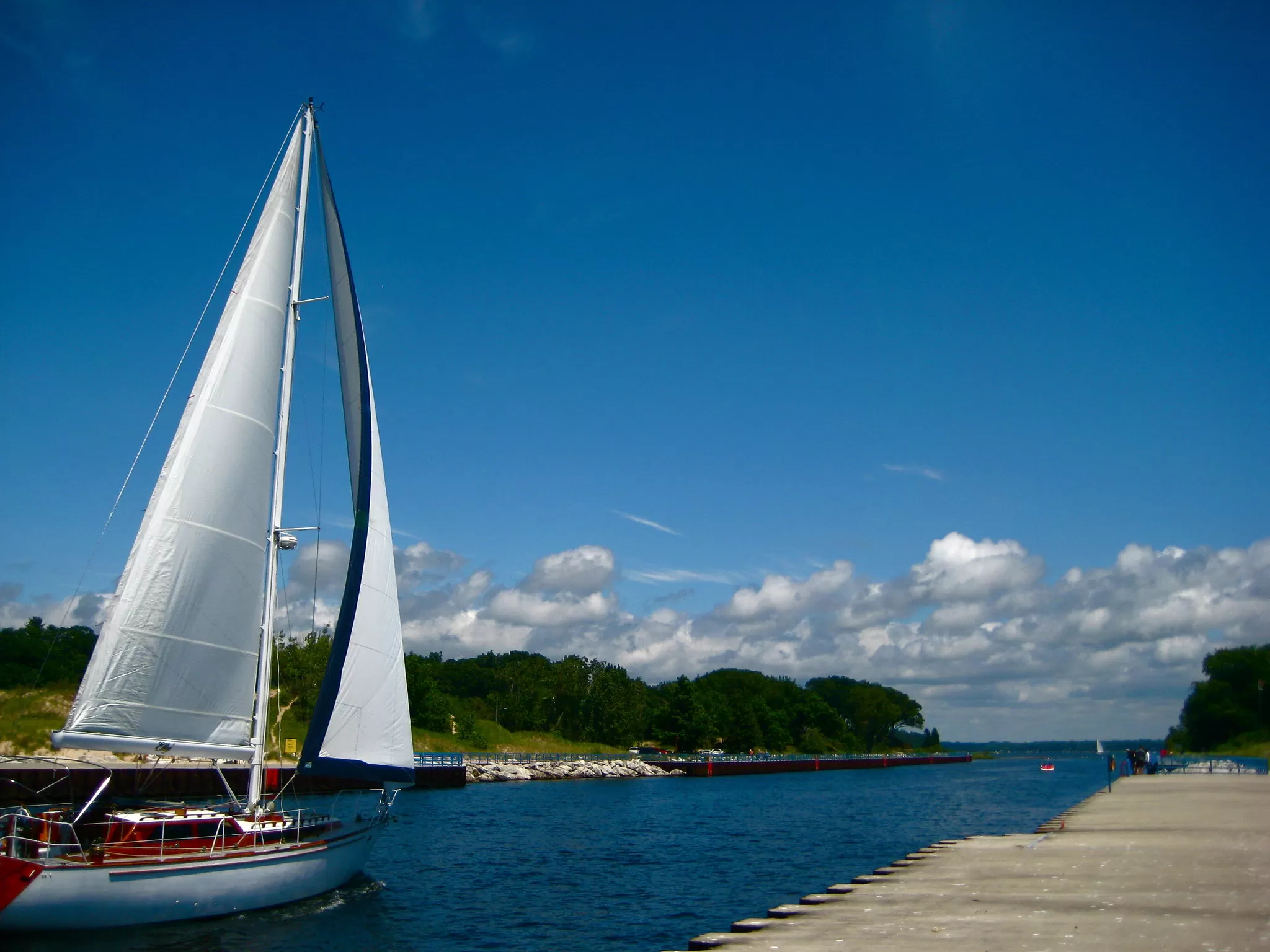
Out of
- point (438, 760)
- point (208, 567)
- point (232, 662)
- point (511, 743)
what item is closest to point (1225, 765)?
point (438, 760)

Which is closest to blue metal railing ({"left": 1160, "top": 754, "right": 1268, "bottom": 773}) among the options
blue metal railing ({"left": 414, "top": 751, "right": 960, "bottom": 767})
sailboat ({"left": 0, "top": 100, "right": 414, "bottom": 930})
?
blue metal railing ({"left": 414, "top": 751, "right": 960, "bottom": 767})

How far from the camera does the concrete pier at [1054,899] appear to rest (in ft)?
49.4

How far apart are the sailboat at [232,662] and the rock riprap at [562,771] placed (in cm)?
6335

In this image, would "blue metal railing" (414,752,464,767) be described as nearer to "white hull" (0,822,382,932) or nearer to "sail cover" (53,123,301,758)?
Result: "white hull" (0,822,382,932)

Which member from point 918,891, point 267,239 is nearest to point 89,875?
point 267,239

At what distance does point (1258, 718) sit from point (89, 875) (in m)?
142

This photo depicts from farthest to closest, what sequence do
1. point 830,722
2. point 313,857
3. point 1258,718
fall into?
point 830,722 → point 1258,718 → point 313,857

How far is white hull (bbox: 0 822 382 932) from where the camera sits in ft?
66.0

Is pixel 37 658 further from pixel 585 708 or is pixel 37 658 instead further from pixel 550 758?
pixel 585 708

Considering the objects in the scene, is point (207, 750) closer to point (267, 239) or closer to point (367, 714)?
point (367, 714)

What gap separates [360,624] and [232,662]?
319cm

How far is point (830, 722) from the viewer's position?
184500 mm

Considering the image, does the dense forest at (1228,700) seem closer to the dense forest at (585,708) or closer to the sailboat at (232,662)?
the dense forest at (585,708)

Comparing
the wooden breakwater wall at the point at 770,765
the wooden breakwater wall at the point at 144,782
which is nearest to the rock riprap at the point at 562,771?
the wooden breakwater wall at the point at 770,765
